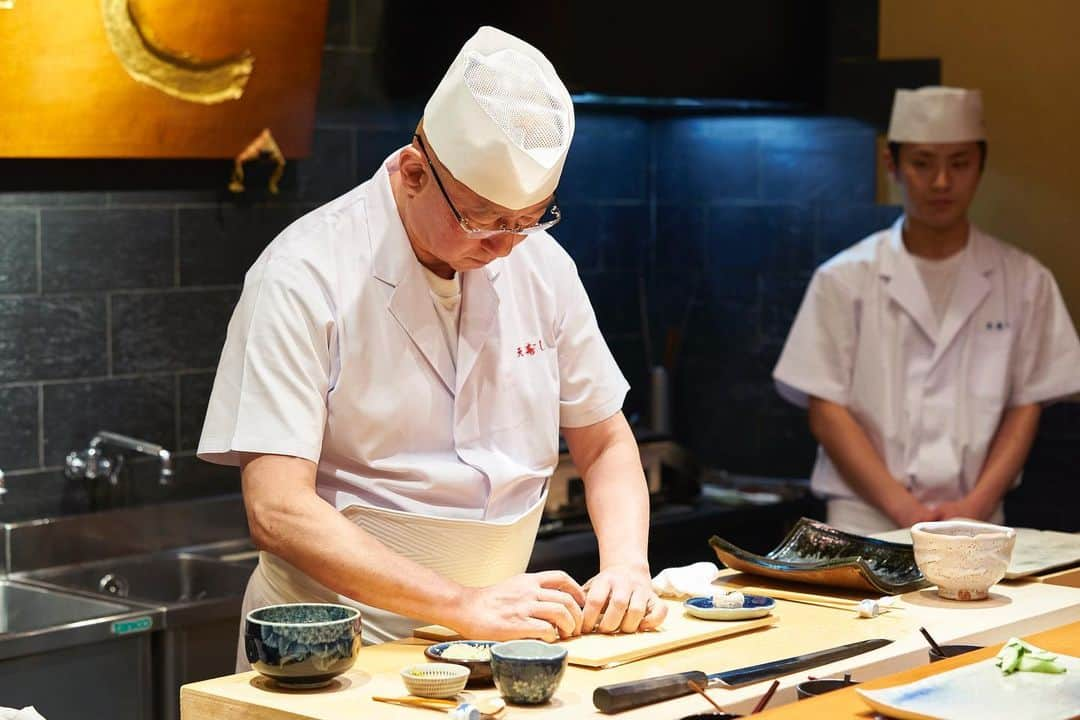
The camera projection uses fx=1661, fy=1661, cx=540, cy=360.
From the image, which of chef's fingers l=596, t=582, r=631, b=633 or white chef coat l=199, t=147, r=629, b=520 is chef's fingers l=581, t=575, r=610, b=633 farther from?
white chef coat l=199, t=147, r=629, b=520

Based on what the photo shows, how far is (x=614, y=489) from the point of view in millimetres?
2688

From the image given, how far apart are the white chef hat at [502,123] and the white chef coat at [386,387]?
0.23m

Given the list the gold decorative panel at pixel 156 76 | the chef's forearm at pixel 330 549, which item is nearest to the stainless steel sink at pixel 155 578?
the gold decorative panel at pixel 156 76

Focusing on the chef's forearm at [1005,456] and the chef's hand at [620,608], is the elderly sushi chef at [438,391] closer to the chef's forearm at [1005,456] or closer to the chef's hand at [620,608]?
the chef's hand at [620,608]

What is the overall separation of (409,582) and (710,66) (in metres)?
2.83

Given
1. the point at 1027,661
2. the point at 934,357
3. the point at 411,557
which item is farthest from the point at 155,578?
the point at 1027,661

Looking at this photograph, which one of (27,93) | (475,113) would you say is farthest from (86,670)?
(475,113)

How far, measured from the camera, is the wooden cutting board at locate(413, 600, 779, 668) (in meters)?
2.13

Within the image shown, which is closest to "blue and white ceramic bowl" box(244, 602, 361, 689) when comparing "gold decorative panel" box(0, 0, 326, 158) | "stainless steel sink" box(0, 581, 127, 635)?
"stainless steel sink" box(0, 581, 127, 635)

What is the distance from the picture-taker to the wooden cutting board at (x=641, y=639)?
7.00ft

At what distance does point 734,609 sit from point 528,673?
0.50 m

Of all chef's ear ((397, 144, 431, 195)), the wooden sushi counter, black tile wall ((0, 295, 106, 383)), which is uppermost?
chef's ear ((397, 144, 431, 195))

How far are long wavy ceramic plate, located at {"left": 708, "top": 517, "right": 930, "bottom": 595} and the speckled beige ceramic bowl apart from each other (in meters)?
0.08

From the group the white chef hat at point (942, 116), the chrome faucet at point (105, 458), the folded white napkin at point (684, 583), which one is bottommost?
the chrome faucet at point (105, 458)
